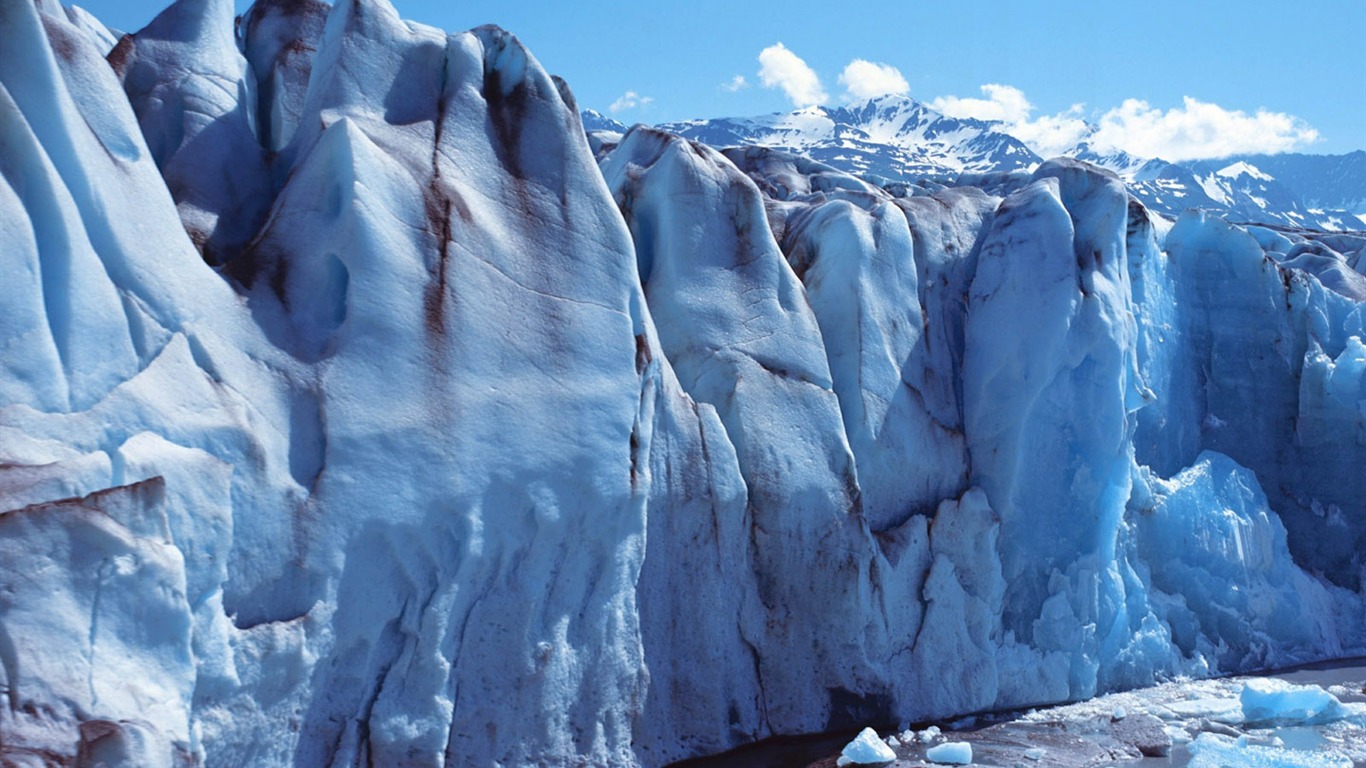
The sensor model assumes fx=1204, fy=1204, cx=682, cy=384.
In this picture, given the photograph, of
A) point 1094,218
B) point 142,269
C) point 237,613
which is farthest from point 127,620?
point 1094,218

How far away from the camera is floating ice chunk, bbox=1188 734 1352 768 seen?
8.38 meters

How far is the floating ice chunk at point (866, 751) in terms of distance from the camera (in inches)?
314

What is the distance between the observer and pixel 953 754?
26.7 feet

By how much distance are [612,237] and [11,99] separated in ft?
12.0

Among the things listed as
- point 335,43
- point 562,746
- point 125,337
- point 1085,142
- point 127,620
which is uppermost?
point 1085,142

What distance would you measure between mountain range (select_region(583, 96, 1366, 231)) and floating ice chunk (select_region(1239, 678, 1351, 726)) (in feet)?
204

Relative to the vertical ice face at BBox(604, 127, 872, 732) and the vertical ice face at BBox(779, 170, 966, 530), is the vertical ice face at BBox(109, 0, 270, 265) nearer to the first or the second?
the vertical ice face at BBox(604, 127, 872, 732)

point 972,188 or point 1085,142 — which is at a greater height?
point 1085,142

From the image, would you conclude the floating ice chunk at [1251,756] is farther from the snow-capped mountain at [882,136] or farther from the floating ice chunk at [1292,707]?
the snow-capped mountain at [882,136]

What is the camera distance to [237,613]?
238 inches

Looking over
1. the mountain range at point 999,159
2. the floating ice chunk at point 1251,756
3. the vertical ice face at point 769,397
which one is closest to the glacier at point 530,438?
the vertical ice face at point 769,397

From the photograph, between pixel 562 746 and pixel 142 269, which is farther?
pixel 562 746

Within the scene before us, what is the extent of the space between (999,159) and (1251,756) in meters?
120

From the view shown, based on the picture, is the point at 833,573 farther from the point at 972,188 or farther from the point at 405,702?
the point at 972,188
